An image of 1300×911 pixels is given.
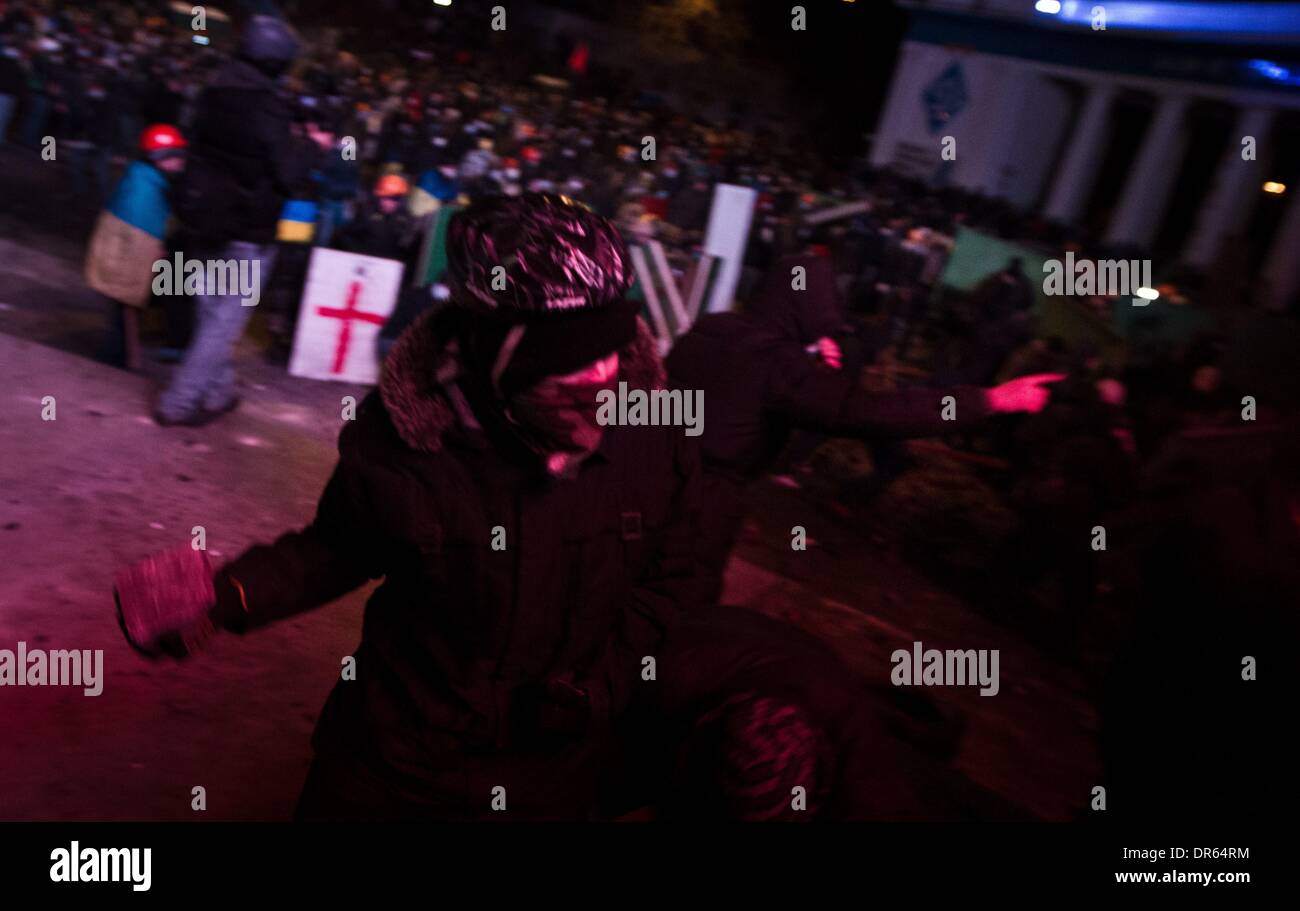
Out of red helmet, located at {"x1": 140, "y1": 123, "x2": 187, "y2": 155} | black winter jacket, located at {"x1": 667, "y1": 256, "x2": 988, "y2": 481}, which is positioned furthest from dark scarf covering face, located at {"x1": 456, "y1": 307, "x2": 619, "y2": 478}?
red helmet, located at {"x1": 140, "y1": 123, "x2": 187, "y2": 155}

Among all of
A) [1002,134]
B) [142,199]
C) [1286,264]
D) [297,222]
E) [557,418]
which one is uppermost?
[557,418]

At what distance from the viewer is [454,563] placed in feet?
5.89

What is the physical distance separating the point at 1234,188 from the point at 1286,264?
12.0 feet

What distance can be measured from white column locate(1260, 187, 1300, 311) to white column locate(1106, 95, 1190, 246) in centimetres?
588

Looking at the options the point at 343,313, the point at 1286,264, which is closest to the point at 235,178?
the point at 343,313

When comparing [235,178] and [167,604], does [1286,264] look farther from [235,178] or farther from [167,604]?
[167,604]

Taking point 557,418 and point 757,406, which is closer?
point 557,418

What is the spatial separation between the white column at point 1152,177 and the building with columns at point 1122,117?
0.14 feet

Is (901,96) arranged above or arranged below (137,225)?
above

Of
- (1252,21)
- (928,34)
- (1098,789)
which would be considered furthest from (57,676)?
(928,34)

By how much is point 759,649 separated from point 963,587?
5951mm

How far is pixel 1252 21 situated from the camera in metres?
25.9

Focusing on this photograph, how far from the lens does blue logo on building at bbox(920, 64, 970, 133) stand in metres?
35.1

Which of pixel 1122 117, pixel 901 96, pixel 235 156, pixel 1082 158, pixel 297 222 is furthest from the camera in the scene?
pixel 901 96
